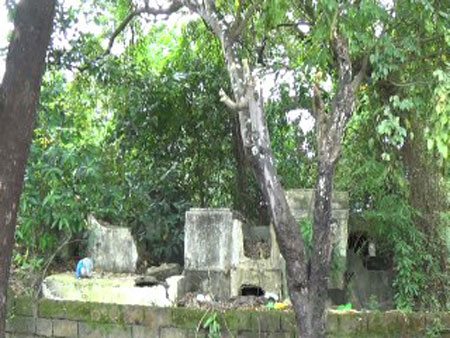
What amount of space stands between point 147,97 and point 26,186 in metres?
2.20

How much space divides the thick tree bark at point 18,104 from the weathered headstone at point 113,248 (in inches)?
110

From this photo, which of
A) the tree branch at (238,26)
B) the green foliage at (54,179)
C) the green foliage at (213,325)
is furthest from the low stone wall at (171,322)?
the tree branch at (238,26)

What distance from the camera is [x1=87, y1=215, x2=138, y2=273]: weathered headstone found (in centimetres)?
643

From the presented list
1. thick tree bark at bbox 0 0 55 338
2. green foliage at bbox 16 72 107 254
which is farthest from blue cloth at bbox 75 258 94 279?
thick tree bark at bbox 0 0 55 338

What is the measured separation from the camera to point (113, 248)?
6.47 meters

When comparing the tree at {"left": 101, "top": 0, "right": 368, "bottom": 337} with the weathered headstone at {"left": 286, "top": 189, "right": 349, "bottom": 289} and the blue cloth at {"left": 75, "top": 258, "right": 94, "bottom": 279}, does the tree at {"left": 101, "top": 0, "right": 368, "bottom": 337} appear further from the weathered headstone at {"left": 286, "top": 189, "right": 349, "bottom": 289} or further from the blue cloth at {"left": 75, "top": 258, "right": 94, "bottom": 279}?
the blue cloth at {"left": 75, "top": 258, "right": 94, "bottom": 279}

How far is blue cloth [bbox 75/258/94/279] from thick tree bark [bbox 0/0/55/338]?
99.9 inches

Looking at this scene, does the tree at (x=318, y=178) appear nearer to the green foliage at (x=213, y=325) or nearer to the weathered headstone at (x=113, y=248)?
the green foliage at (x=213, y=325)

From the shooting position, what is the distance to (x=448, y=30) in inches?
195

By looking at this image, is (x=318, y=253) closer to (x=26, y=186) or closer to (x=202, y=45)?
(x=26, y=186)

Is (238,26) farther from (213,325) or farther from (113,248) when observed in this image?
(113,248)

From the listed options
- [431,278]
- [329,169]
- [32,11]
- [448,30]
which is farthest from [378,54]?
[32,11]

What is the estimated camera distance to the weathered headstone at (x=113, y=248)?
6430 millimetres

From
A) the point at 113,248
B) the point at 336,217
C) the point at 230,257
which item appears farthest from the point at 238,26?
the point at 113,248
